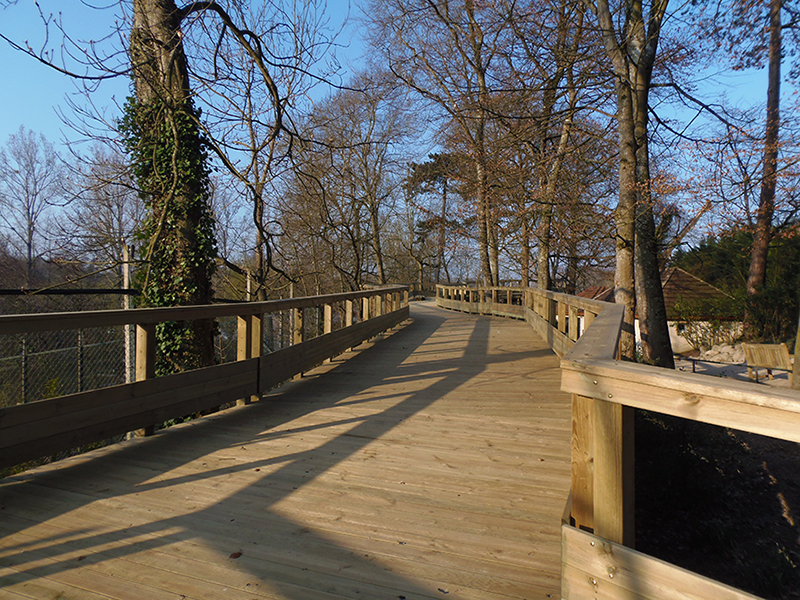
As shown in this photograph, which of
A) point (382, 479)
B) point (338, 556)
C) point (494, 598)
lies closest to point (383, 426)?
point (382, 479)

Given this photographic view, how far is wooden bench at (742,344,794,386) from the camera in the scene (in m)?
11.0

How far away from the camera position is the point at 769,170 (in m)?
9.04

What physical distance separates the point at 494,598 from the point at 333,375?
4.85 metres

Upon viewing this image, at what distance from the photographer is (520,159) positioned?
1564 centimetres

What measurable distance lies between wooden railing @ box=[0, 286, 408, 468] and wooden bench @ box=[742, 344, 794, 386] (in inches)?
431

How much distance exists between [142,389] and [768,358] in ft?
43.3

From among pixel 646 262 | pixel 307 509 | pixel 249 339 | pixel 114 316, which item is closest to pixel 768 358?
pixel 646 262

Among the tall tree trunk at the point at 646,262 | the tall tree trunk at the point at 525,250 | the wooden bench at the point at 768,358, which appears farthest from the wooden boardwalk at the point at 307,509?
the tall tree trunk at the point at 525,250

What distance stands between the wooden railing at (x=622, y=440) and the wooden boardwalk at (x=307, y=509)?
0.38 meters

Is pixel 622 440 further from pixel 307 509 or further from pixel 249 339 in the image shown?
pixel 249 339

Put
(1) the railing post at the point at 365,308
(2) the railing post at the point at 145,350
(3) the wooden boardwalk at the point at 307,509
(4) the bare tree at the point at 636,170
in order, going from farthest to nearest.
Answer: (1) the railing post at the point at 365,308, (4) the bare tree at the point at 636,170, (2) the railing post at the point at 145,350, (3) the wooden boardwalk at the point at 307,509

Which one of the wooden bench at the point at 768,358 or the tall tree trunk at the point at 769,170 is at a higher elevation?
the tall tree trunk at the point at 769,170

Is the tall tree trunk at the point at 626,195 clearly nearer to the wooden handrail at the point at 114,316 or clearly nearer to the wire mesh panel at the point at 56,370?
the wooden handrail at the point at 114,316

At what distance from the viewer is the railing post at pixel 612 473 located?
1729mm
